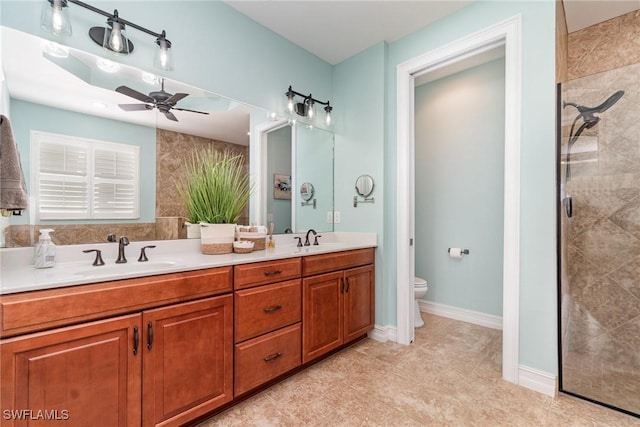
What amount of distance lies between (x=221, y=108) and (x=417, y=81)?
229 centimetres

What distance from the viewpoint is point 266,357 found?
1.72 m

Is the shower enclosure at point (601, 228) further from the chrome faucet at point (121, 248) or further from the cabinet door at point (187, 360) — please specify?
the chrome faucet at point (121, 248)

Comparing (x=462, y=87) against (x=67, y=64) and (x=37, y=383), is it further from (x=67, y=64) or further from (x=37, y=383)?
(x=37, y=383)

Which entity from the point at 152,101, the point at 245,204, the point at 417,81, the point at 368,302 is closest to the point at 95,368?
the point at 245,204

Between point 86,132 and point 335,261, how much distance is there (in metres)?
1.75

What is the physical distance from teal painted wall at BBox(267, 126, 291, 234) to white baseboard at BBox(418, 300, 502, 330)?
76.8 inches

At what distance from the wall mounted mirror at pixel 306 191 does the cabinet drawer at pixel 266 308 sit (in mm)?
980

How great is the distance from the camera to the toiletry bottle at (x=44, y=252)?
137cm

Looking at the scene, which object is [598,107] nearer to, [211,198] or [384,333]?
[384,333]

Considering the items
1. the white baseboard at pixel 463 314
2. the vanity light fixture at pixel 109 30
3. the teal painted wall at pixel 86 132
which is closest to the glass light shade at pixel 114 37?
the vanity light fixture at pixel 109 30

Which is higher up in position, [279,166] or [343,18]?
[343,18]

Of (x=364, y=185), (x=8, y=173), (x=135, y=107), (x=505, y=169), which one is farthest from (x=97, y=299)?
(x=505, y=169)

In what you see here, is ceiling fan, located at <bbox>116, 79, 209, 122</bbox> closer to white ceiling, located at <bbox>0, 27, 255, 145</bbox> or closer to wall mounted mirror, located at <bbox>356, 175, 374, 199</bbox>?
white ceiling, located at <bbox>0, 27, 255, 145</bbox>

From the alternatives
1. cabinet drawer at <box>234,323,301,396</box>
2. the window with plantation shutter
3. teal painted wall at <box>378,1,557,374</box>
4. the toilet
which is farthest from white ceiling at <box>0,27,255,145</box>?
the toilet
